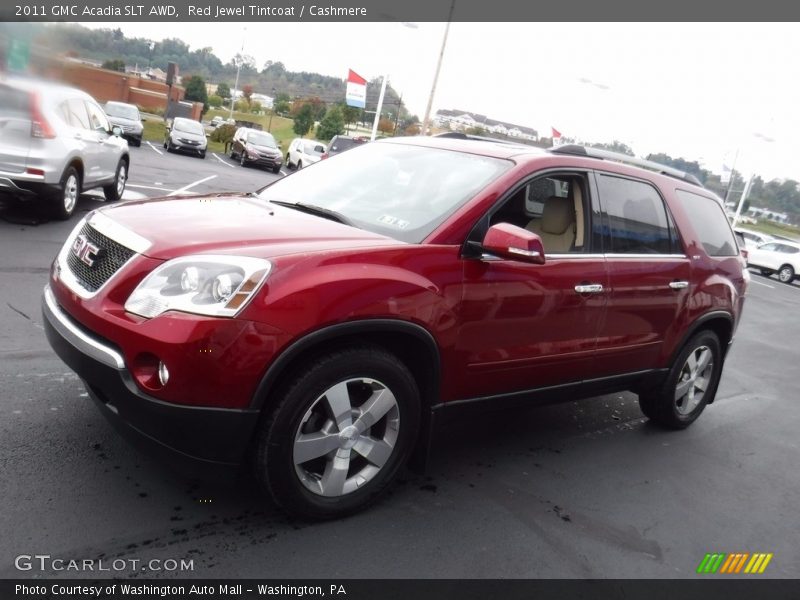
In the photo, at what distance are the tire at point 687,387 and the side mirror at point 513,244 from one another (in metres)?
2.21

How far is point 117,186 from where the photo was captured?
11594 mm

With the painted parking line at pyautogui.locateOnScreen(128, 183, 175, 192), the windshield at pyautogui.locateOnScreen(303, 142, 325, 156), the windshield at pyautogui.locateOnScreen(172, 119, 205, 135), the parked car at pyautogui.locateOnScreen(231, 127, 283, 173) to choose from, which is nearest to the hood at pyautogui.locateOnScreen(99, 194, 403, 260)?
the painted parking line at pyautogui.locateOnScreen(128, 183, 175, 192)

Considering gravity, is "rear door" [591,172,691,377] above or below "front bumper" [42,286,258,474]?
above

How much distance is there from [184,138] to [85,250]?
26.2 m

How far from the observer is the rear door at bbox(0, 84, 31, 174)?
6771 millimetres

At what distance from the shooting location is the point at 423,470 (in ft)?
12.1

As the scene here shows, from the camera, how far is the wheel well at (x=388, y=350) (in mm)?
2906

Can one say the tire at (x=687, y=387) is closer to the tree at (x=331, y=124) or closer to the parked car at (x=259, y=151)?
the parked car at (x=259, y=151)

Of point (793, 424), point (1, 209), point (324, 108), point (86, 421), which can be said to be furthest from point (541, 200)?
point (324, 108)

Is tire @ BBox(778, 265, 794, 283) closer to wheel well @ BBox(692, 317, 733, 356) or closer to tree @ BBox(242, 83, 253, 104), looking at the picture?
wheel well @ BBox(692, 317, 733, 356)

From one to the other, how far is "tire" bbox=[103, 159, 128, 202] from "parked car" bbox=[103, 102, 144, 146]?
12.3 metres

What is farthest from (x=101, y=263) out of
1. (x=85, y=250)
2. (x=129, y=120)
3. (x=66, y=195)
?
(x=129, y=120)

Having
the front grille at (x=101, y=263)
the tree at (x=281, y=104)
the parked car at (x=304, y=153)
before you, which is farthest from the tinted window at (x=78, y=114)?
the tree at (x=281, y=104)

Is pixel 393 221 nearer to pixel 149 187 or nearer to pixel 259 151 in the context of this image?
pixel 149 187
